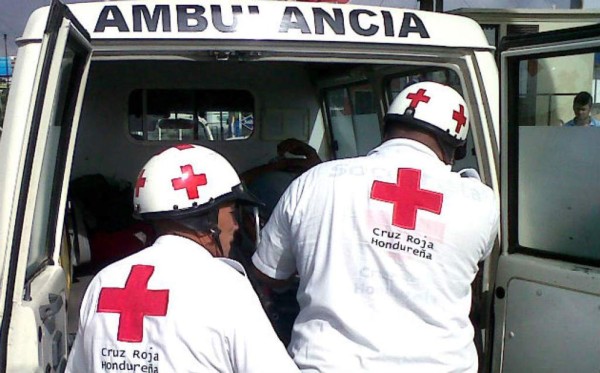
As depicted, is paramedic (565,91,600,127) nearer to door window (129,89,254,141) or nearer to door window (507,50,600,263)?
door window (507,50,600,263)

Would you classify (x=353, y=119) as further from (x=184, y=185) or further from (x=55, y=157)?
(x=184, y=185)

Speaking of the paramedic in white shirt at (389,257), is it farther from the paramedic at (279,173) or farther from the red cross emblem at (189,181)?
the paramedic at (279,173)

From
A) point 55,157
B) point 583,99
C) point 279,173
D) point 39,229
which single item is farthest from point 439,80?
point 39,229

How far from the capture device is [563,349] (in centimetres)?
279

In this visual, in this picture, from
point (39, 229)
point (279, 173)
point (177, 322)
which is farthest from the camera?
point (279, 173)

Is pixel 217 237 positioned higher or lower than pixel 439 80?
lower

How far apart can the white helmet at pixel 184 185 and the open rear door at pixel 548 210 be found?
132 cm

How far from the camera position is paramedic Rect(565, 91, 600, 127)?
2.87m

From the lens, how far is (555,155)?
9.67 ft

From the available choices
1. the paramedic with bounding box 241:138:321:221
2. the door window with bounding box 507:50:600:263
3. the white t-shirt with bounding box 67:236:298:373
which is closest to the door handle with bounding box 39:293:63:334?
the white t-shirt with bounding box 67:236:298:373

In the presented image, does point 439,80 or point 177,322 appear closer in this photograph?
point 177,322

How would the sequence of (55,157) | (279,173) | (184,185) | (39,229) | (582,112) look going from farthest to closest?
(279,173) < (582,112) < (55,157) < (39,229) < (184,185)

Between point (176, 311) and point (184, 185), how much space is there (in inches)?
15.5

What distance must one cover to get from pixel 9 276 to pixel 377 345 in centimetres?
106
